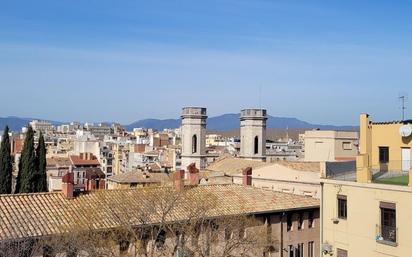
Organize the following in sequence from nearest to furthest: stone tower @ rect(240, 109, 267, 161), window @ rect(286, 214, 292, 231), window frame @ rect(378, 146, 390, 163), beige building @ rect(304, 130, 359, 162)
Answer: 1. window frame @ rect(378, 146, 390, 163)
2. window @ rect(286, 214, 292, 231)
3. beige building @ rect(304, 130, 359, 162)
4. stone tower @ rect(240, 109, 267, 161)

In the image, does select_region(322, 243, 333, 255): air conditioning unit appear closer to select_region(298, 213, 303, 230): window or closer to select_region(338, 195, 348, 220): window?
select_region(338, 195, 348, 220): window

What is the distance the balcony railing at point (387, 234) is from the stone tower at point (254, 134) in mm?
54566

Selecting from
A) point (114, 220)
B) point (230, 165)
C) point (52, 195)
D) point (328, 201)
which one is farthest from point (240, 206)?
point (230, 165)

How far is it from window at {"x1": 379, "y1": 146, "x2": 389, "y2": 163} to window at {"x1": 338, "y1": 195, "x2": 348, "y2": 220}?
4703 mm

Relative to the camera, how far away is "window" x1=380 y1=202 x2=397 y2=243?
77.9 feet

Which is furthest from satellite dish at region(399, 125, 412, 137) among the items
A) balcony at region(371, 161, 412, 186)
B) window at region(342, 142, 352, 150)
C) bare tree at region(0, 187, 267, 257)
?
window at region(342, 142, 352, 150)

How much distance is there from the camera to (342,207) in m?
26.7

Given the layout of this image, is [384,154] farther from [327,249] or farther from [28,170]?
[28,170]

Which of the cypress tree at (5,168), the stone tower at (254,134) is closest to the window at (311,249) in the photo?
the cypress tree at (5,168)

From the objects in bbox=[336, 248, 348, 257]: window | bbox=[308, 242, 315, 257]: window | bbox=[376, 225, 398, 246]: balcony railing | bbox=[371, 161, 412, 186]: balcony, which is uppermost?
bbox=[371, 161, 412, 186]: balcony

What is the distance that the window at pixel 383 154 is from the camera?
29606 mm

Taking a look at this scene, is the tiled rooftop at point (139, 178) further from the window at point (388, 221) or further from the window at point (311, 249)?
the window at point (388, 221)

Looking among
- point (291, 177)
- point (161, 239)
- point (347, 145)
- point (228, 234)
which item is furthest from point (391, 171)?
point (347, 145)

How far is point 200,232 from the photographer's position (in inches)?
996
